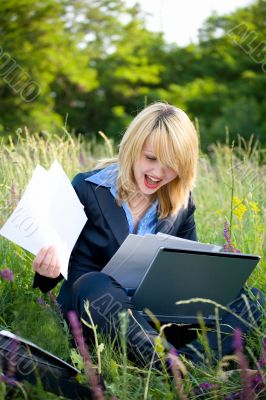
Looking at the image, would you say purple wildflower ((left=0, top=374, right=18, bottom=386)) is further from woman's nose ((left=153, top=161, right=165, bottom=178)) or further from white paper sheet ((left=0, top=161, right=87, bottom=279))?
woman's nose ((left=153, top=161, right=165, bottom=178))

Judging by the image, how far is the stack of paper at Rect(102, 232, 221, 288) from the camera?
7.52 ft

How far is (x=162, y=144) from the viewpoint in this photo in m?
2.54

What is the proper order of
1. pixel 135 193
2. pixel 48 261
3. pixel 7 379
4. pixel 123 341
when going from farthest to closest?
pixel 135 193 → pixel 48 261 → pixel 7 379 → pixel 123 341

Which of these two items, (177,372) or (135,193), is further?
(135,193)

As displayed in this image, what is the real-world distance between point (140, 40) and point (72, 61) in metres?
4.68

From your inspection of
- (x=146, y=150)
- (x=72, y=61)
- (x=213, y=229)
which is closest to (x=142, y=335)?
(x=146, y=150)

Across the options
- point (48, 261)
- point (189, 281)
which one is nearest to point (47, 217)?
point (48, 261)

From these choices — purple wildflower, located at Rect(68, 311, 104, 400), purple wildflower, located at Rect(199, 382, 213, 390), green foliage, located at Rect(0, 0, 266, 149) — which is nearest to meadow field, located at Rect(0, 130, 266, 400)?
purple wildflower, located at Rect(199, 382, 213, 390)

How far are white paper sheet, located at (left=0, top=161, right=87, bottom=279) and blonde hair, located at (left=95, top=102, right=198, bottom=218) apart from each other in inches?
12.0

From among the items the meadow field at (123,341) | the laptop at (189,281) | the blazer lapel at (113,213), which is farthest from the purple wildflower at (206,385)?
the blazer lapel at (113,213)

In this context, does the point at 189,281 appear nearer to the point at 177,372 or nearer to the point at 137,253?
the point at 137,253

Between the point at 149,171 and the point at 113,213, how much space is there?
0.75ft

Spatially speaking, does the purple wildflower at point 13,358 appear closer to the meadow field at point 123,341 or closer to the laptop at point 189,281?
the meadow field at point 123,341

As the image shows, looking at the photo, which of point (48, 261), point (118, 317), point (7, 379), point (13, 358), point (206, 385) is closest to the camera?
point (7, 379)
